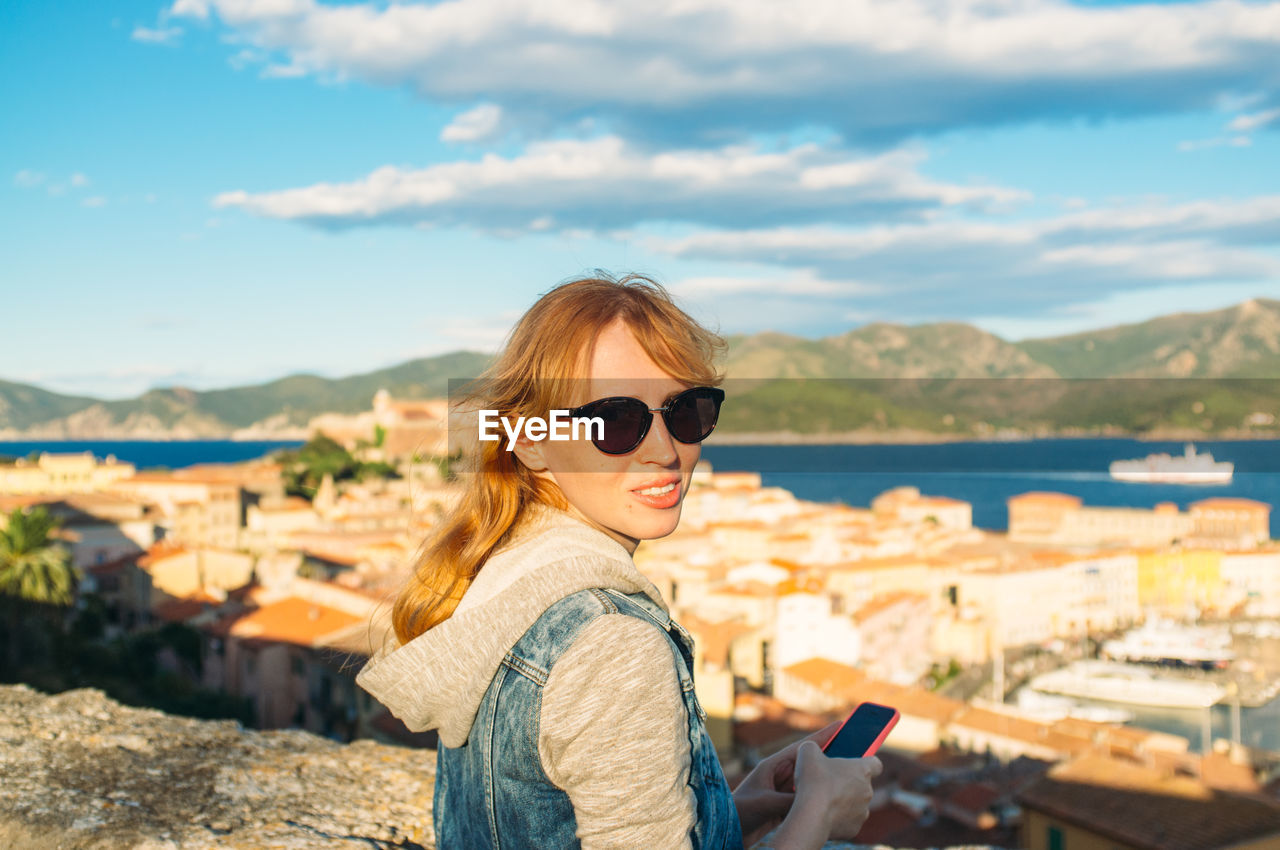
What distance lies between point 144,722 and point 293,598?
21577mm

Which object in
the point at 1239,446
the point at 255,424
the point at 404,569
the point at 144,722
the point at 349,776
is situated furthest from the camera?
the point at 255,424

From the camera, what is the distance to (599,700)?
0.98 m

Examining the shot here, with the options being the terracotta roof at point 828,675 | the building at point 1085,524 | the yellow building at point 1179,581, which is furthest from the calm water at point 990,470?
the terracotta roof at point 828,675

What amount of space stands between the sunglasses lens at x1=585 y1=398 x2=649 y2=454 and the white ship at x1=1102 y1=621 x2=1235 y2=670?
153 feet

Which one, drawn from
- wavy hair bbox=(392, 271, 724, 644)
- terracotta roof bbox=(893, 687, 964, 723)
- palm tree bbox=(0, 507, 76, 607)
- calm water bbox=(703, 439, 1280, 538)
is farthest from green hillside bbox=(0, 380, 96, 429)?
wavy hair bbox=(392, 271, 724, 644)

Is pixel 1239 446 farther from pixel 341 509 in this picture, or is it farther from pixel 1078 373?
pixel 341 509

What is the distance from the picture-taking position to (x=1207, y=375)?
13562cm

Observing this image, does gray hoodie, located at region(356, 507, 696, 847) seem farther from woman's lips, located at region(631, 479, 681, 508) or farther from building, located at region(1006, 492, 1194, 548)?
building, located at region(1006, 492, 1194, 548)

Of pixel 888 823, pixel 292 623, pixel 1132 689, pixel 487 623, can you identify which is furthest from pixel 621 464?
pixel 1132 689

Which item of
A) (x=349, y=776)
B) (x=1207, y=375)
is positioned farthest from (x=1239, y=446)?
(x=349, y=776)

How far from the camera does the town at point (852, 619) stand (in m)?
14.7

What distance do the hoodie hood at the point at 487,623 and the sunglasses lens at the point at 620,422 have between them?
0.12 m

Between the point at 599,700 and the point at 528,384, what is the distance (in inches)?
18.4

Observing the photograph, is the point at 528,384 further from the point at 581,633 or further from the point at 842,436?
the point at 842,436
